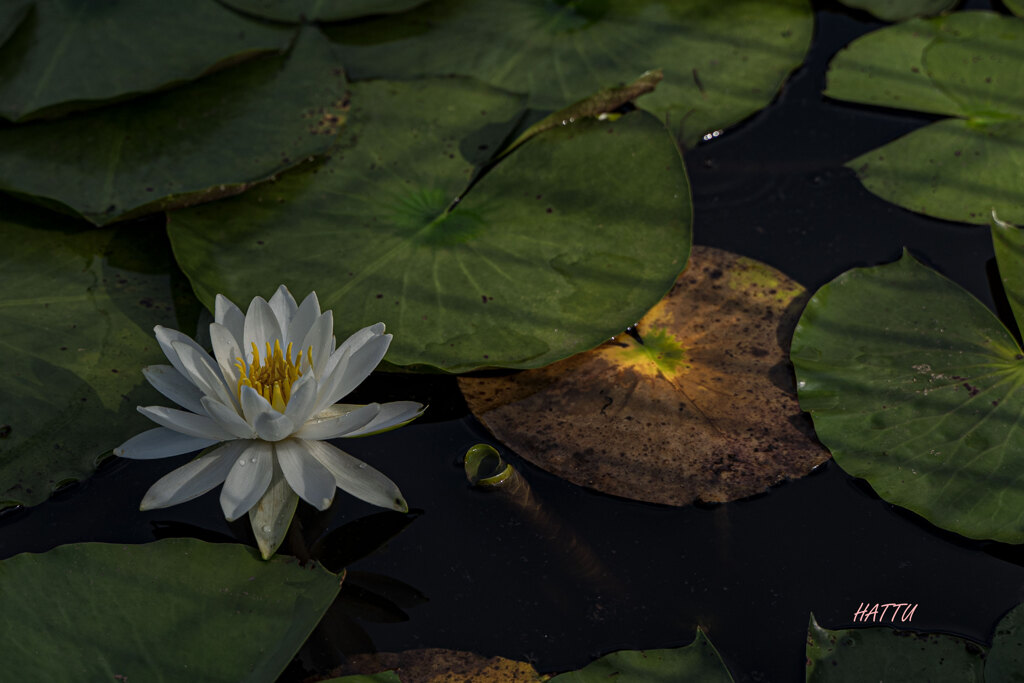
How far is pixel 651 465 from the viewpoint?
235 centimetres

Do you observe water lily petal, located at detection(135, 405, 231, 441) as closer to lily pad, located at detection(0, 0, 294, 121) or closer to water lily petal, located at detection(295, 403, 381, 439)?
water lily petal, located at detection(295, 403, 381, 439)

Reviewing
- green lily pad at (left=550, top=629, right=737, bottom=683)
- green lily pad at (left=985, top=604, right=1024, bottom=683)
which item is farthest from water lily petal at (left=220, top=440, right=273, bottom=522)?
green lily pad at (left=985, top=604, right=1024, bottom=683)

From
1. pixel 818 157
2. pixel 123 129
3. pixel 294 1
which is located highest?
pixel 294 1

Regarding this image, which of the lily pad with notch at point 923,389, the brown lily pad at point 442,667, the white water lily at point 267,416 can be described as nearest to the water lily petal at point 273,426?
the white water lily at point 267,416

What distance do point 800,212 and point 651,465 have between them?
50.1 inches

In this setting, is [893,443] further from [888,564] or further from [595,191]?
[595,191]

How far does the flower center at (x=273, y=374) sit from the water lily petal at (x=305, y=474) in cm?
10

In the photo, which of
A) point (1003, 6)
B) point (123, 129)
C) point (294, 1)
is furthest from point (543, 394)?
point (1003, 6)

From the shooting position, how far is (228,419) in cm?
204

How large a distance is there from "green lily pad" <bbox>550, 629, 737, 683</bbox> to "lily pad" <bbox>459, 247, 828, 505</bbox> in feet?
1.43

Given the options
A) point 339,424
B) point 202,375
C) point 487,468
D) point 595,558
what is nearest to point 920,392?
point 595,558

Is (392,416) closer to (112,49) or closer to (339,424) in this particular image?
(339,424)

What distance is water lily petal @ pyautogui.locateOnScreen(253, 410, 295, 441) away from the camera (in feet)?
6.66

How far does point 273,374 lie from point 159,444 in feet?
1.13
